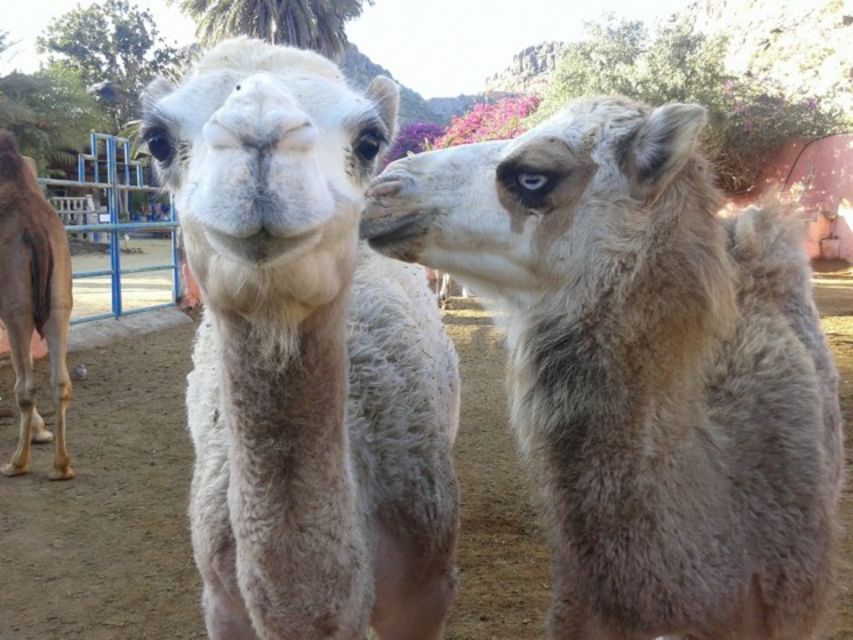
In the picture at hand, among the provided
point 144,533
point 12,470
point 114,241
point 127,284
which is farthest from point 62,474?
point 127,284

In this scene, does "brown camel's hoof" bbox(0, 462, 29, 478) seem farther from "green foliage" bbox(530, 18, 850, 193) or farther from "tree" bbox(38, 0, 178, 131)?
"tree" bbox(38, 0, 178, 131)

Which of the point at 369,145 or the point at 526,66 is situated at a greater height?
the point at 526,66

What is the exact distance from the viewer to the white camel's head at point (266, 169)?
1.81 m

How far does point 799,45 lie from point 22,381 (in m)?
30.6

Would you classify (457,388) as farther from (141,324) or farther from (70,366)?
(141,324)

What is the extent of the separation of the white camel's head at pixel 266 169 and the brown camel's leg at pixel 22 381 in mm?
4282

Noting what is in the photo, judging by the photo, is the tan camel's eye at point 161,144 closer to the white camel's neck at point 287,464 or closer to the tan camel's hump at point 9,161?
the white camel's neck at point 287,464

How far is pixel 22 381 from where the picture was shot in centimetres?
620

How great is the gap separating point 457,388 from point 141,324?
845cm

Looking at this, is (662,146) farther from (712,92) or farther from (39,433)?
(712,92)

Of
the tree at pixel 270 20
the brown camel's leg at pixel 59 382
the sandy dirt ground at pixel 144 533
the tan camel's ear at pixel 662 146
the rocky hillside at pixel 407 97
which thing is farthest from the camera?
the rocky hillside at pixel 407 97

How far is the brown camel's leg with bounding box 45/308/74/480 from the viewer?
602 centimetres

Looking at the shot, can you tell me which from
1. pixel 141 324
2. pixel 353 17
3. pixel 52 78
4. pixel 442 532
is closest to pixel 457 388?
pixel 442 532

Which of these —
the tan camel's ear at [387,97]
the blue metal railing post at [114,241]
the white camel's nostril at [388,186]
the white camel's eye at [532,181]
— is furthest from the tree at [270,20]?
the white camel's eye at [532,181]
